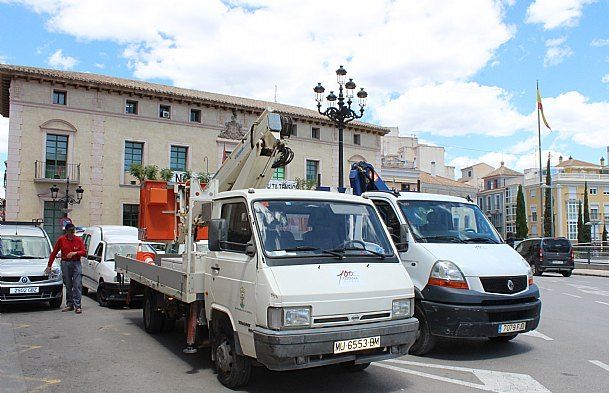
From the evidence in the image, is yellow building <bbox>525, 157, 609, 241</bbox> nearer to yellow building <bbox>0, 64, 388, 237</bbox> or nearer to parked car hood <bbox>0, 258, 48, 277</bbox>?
yellow building <bbox>0, 64, 388, 237</bbox>

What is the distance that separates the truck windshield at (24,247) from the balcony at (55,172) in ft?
76.0

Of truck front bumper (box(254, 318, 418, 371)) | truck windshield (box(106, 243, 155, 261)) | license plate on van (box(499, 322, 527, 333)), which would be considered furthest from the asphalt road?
truck windshield (box(106, 243, 155, 261))

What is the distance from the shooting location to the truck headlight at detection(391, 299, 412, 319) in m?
5.54

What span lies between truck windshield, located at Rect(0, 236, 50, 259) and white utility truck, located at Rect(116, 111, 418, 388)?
7.11 metres

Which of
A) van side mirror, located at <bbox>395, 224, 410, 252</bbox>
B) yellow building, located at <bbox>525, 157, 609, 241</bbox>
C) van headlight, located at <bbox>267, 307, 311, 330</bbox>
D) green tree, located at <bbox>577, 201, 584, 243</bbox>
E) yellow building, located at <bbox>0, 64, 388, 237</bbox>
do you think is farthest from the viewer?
yellow building, located at <bbox>525, 157, 609, 241</bbox>

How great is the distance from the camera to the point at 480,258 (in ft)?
23.5

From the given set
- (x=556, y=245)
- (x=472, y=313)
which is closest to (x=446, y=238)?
(x=472, y=313)

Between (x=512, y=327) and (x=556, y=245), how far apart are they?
18947 millimetres

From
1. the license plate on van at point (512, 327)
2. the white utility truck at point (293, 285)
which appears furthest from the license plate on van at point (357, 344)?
the license plate on van at point (512, 327)

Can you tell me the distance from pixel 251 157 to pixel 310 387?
3.77 meters

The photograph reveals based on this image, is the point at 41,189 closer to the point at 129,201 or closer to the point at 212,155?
the point at 129,201

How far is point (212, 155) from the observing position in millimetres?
40000

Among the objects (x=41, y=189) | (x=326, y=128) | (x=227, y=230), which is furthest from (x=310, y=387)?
(x=326, y=128)

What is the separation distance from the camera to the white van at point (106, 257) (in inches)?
487
